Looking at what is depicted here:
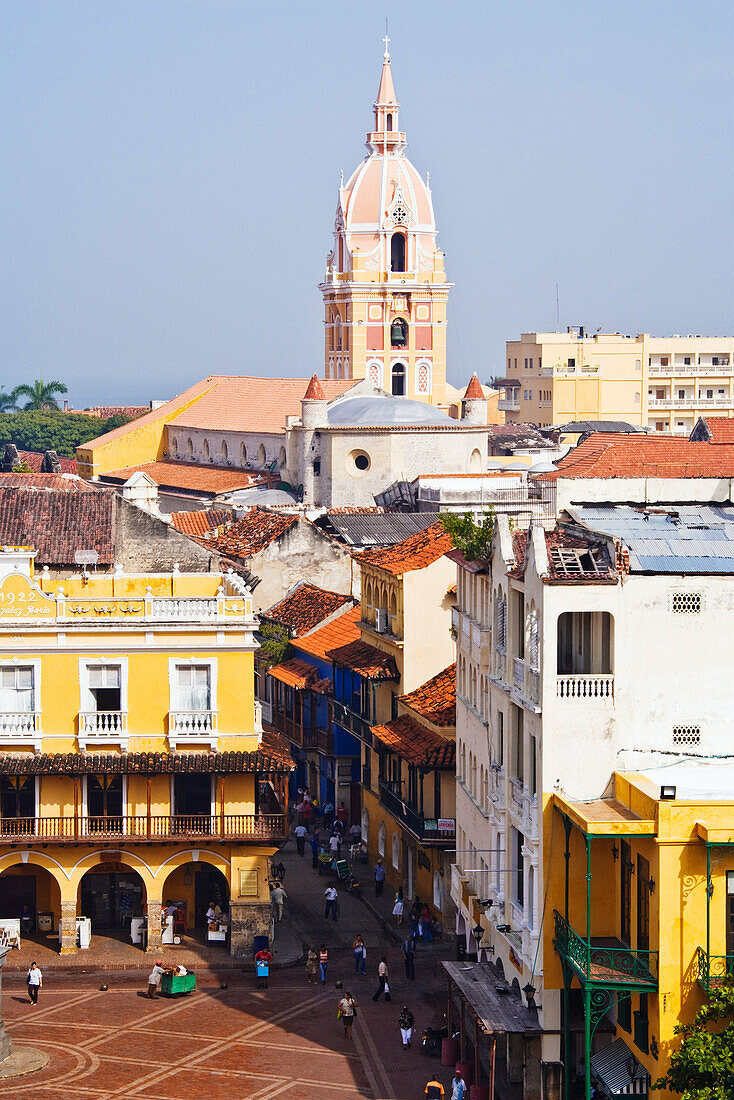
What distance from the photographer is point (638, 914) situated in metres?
32.6

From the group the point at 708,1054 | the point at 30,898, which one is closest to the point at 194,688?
the point at 30,898

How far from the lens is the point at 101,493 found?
60750mm

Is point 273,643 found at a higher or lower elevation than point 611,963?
higher

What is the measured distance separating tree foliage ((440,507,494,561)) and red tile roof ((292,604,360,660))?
2030 centimetres

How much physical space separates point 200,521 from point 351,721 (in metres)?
33.1

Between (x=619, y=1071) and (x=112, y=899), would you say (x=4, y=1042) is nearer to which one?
(x=112, y=899)

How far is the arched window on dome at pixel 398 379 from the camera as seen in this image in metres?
142

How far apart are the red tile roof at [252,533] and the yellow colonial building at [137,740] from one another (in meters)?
30.0

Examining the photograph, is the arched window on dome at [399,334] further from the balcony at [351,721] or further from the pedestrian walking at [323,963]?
the pedestrian walking at [323,963]

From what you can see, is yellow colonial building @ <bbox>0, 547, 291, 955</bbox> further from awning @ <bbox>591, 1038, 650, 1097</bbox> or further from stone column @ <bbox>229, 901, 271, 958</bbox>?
awning @ <bbox>591, 1038, 650, 1097</bbox>

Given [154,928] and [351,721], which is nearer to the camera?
[154,928]

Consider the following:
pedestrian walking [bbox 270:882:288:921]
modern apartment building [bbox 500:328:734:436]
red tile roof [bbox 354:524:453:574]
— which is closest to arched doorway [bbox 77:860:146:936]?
pedestrian walking [bbox 270:882:288:921]

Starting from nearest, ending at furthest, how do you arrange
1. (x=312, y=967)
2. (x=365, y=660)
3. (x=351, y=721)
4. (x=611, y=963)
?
(x=611, y=963)
(x=312, y=967)
(x=365, y=660)
(x=351, y=721)

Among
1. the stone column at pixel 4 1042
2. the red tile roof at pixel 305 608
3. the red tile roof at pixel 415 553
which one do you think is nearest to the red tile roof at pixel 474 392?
the red tile roof at pixel 305 608
